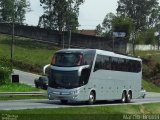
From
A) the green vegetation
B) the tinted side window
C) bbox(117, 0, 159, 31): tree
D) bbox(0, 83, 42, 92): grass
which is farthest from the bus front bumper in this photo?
bbox(117, 0, 159, 31): tree

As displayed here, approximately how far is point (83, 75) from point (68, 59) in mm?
1406

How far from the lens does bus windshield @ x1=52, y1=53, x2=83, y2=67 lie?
36.0 metres

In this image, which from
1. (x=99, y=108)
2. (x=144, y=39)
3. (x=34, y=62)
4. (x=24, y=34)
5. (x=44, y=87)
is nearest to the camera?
→ (x=99, y=108)

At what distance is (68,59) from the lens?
36.2m

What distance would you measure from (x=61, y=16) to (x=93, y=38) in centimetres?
734

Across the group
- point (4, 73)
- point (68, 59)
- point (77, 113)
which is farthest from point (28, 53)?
point (77, 113)

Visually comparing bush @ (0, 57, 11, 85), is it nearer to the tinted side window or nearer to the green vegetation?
the green vegetation

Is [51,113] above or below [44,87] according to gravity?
above

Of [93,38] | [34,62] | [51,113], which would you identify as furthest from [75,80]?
[93,38]

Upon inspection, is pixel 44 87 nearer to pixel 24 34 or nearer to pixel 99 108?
pixel 99 108

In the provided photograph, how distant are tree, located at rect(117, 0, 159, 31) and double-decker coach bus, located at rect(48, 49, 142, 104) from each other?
307 feet

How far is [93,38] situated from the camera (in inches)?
3930

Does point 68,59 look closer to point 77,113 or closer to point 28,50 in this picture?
point 77,113

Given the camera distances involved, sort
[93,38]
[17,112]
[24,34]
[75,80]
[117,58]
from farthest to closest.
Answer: [24,34], [93,38], [117,58], [75,80], [17,112]
